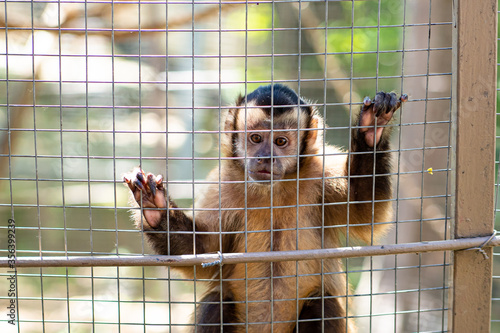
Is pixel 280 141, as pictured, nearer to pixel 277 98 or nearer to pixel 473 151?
pixel 277 98

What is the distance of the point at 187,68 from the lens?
10266 millimetres

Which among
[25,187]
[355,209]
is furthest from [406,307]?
[25,187]

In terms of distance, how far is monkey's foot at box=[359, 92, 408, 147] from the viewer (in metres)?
3.60

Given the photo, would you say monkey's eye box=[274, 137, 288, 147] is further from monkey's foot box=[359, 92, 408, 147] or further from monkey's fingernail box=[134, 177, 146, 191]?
monkey's fingernail box=[134, 177, 146, 191]

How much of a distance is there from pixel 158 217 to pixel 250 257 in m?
0.82

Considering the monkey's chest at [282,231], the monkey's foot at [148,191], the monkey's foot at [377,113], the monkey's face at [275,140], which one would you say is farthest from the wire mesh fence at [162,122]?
the monkey's foot at [377,113]

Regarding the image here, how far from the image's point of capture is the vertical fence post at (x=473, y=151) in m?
3.32

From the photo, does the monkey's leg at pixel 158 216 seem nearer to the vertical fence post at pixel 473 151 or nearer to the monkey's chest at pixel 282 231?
the monkey's chest at pixel 282 231

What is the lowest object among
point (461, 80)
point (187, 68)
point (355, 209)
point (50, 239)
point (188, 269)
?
point (50, 239)

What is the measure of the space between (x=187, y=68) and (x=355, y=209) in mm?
6734

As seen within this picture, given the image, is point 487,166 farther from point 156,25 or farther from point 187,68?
point 187,68

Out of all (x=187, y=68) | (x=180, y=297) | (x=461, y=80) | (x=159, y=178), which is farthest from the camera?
(x=180, y=297)

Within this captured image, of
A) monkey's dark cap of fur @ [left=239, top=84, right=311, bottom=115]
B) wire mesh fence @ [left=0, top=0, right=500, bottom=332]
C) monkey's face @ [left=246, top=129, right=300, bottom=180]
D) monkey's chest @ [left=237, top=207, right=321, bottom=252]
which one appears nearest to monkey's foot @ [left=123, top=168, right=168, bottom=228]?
monkey's face @ [left=246, top=129, right=300, bottom=180]

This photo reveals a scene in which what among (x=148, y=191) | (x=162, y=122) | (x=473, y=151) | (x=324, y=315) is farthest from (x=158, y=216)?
(x=162, y=122)
